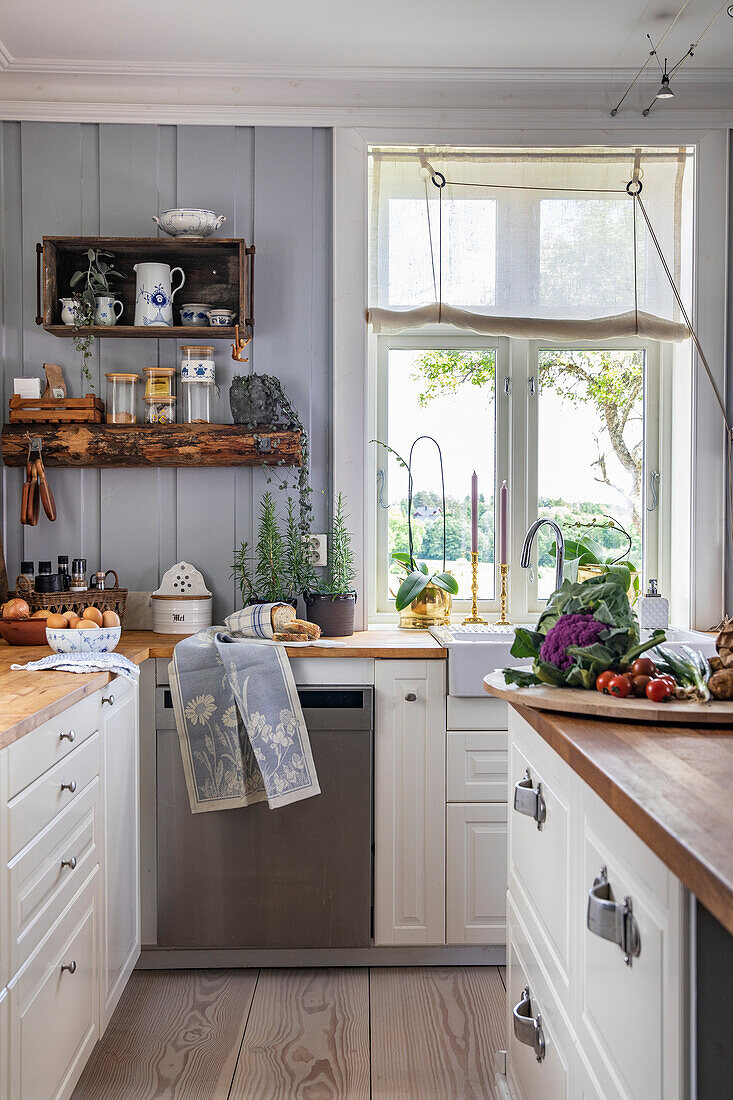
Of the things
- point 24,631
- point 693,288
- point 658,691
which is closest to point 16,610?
point 24,631

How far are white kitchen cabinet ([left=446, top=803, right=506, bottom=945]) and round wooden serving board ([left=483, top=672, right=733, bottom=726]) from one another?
121 cm

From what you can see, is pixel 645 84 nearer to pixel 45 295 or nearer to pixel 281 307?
pixel 281 307

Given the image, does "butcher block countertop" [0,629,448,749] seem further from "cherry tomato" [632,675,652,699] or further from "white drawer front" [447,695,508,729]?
"cherry tomato" [632,675,652,699]

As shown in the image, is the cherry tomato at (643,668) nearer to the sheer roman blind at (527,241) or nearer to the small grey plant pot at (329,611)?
the small grey plant pot at (329,611)

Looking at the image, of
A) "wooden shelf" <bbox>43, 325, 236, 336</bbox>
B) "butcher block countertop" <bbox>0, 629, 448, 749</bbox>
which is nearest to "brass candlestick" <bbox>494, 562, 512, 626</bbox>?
"butcher block countertop" <bbox>0, 629, 448, 749</bbox>

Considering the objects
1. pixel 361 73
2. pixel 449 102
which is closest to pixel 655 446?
pixel 449 102

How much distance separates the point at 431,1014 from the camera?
7.45ft

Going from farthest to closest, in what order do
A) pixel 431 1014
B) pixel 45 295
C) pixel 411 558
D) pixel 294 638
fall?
pixel 411 558 < pixel 45 295 < pixel 294 638 < pixel 431 1014

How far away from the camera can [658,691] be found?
4.27ft

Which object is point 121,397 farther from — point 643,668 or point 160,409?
point 643,668

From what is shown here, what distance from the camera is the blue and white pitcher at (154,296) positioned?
2.74 metres

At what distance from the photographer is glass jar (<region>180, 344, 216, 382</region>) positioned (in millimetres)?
2793

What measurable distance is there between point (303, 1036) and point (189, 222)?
2.33 metres

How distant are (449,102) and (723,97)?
2.93ft
